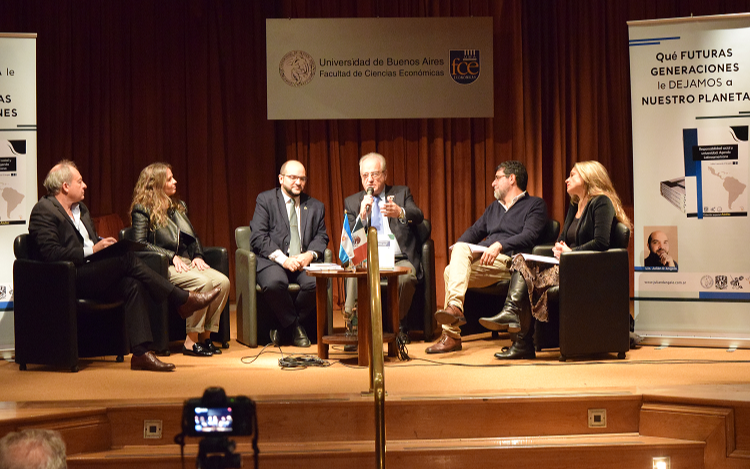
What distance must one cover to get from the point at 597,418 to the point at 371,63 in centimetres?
348

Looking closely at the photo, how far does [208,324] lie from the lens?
4711 millimetres

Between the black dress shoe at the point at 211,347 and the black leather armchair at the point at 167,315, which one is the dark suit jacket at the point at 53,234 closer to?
the black leather armchair at the point at 167,315

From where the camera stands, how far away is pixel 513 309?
4.35 meters

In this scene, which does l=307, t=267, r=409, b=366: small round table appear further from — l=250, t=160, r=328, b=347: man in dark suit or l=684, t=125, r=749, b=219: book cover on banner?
l=684, t=125, r=749, b=219: book cover on banner

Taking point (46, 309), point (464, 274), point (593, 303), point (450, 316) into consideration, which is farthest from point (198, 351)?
point (593, 303)

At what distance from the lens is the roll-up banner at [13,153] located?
4.71 meters

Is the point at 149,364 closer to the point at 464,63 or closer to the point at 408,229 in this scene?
the point at 408,229

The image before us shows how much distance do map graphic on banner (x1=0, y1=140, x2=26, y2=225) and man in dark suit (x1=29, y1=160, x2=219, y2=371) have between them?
478mm

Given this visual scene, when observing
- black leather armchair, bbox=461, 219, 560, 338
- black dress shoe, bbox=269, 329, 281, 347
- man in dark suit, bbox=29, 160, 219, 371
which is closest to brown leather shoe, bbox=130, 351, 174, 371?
man in dark suit, bbox=29, 160, 219, 371

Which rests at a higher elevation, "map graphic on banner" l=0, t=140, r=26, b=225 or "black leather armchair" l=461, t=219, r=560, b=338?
"map graphic on banner" l=0, t=140, r=26, b=225

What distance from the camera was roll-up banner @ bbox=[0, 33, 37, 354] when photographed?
471cm

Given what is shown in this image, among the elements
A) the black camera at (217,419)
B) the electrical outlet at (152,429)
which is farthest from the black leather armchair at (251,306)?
the black camera at (217,419)

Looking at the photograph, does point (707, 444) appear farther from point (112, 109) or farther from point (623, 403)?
point (112, 109)

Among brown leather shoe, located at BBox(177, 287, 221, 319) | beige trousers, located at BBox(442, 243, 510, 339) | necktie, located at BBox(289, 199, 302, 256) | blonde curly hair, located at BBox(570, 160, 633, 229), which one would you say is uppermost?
blonde curly hair, located at BBox(570, 160, 633, 229)
